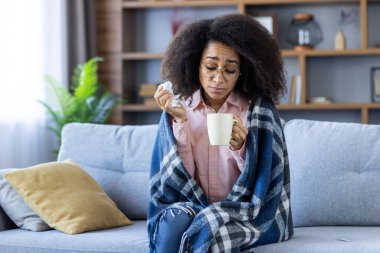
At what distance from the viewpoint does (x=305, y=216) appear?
2865 mm

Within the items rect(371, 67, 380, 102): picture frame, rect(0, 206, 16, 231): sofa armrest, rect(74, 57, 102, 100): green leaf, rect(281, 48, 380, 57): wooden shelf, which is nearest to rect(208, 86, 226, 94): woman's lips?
rect(0, 206, 16, 231): sofa armrest

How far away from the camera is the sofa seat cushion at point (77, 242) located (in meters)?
2.59

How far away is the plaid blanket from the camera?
2354 millimetres

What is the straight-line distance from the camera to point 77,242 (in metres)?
2.65

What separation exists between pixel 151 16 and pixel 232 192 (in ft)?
11.3

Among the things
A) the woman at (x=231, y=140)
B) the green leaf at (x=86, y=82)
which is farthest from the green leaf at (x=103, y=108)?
the woman at (x=231, y=140)

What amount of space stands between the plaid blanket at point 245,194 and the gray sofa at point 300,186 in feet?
0.28

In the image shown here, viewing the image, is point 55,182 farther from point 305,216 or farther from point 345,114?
point 345,114

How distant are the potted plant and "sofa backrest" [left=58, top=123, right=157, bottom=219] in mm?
1579

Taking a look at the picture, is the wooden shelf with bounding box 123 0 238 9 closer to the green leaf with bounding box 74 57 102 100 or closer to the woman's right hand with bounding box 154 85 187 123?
the green leaf with bounding box 74 57 102 100

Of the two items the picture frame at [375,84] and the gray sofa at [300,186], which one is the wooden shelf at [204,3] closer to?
the picture frame at [375,84]

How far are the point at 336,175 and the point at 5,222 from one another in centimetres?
126

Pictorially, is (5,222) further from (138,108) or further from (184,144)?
(138,108)

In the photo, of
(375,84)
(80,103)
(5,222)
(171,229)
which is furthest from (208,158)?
(375,84)
